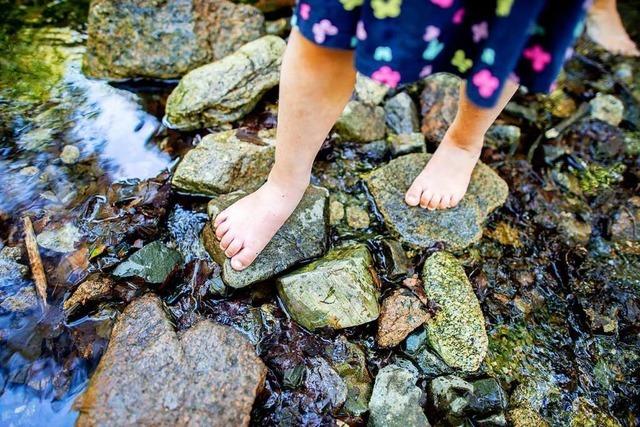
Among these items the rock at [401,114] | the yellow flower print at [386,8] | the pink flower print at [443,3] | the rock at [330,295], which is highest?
the pink flower print at [443,3]

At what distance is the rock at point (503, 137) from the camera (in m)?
2.53

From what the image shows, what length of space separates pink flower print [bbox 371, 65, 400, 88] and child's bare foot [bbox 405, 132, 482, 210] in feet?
3.22

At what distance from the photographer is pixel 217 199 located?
1933mm

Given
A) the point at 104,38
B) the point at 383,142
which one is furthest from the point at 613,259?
the point at 104,38

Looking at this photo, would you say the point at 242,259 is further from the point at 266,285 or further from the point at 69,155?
the point at 69,155

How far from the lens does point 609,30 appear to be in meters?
3.40

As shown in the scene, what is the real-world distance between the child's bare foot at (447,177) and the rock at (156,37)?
1.36 m

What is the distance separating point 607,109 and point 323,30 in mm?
2408

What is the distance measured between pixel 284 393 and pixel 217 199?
2.65ft

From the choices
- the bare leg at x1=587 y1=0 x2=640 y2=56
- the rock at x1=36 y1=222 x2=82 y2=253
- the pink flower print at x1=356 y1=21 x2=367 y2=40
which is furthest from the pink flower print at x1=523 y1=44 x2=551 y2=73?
the bare leg at x1=587 y1=0 x2=640 y2=56

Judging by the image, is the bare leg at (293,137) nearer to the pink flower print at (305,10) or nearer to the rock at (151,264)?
the pink flower print at (305,10)

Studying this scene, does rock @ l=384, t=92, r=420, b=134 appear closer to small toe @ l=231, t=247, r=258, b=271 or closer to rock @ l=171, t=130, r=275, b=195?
rock @ l=171, t=130, r=275, b=195

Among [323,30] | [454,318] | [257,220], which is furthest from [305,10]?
[454,318]

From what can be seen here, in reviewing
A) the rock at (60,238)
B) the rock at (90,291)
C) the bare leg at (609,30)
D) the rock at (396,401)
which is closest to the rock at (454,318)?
the rock at (396,401)
